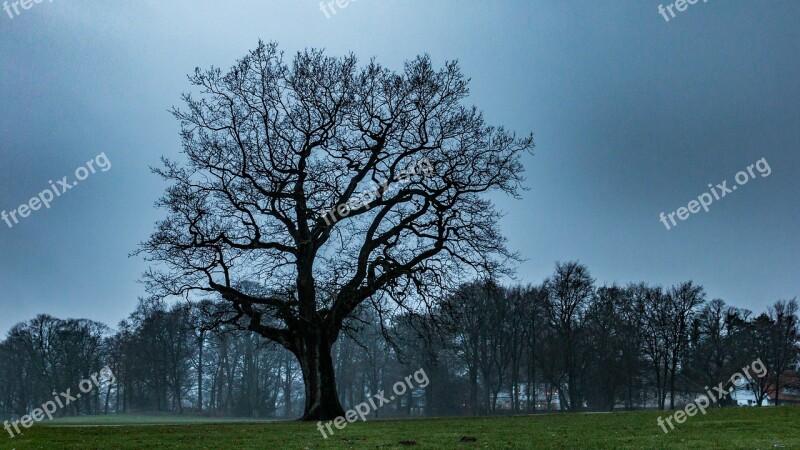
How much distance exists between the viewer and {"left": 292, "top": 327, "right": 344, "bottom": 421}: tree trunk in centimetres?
2986

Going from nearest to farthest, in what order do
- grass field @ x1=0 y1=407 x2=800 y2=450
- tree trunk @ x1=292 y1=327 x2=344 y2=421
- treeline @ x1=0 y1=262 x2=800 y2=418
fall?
grass field @ x1=0 y1=407 x2=800 y2=450 < tree trunk @ x1=292 y1=327 x2=344 y2=421 < treeline @ x1=0 y1=262 x2=800 y2=418

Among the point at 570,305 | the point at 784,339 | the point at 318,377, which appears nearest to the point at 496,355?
the point at 570,305

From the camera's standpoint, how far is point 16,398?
93688mm

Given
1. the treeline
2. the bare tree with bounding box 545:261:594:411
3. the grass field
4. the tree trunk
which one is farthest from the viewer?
the treeline

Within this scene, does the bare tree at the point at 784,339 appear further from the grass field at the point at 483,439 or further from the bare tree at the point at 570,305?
the grass field at the point at 483,439

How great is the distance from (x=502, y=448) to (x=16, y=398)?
100 m

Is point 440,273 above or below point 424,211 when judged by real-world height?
below

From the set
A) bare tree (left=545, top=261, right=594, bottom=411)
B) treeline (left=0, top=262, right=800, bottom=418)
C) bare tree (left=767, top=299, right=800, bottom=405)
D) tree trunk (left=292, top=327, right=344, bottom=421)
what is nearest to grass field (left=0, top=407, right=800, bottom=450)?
tree trunk (left=292, top=327, right=344, bottom=421)

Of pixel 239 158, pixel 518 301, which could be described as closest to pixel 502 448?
pixel 239 158

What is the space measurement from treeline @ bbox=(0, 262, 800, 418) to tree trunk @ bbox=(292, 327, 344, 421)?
1109 inches

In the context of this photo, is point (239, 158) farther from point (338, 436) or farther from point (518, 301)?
point (518, 301)

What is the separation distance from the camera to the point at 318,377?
30359 mm

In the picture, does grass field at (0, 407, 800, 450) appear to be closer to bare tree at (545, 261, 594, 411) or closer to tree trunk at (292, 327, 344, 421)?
tree trunk at (292, 327, 344, 421)

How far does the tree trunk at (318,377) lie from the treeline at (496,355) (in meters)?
28.2
